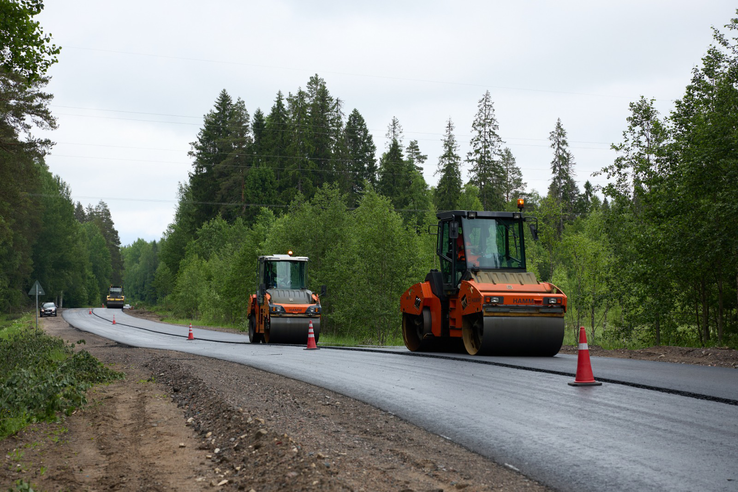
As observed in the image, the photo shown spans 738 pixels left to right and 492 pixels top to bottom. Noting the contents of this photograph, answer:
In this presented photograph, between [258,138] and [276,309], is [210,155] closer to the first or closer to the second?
[258,138]

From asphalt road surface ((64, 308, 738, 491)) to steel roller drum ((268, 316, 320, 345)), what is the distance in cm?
1179

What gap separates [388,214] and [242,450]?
27189mm

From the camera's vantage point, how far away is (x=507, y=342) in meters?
14.7

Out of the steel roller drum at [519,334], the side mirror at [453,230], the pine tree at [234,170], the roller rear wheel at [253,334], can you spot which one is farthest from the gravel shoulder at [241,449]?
the pine tree at [234,170]

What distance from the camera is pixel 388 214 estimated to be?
33375mm

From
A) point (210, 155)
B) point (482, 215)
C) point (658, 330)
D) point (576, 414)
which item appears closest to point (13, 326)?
point (210, 155)

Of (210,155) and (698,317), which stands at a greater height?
(210,155)

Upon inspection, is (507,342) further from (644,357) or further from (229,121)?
(229,121)

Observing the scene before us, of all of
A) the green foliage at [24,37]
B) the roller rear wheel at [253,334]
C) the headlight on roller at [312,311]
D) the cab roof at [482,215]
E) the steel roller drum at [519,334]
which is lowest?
the roller rear wheel at [253,334]

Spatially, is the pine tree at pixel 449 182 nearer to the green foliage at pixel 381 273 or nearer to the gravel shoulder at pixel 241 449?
the green foliage at pixel 381 273

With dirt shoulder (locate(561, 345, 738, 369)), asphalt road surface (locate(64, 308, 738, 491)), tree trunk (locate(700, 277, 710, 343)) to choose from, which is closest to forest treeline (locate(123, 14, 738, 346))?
tree trunk (locate(700, 277, 710, 343))

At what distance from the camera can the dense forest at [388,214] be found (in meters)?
20.4

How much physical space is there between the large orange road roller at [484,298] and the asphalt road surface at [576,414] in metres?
1.09

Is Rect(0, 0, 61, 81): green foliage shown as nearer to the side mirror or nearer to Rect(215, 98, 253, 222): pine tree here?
the side mirror
